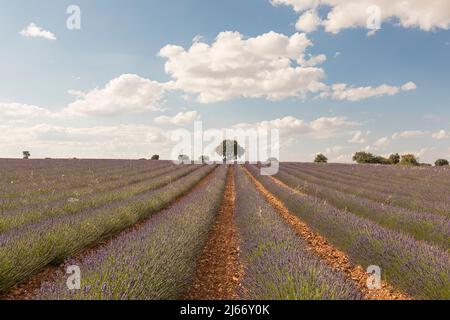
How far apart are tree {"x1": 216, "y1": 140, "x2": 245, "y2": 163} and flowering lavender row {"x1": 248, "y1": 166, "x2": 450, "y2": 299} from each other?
6282 centimetres

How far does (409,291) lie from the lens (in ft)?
12.3

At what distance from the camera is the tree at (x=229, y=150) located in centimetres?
6944

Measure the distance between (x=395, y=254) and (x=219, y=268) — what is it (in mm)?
2187

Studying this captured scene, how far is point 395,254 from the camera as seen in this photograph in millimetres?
4086

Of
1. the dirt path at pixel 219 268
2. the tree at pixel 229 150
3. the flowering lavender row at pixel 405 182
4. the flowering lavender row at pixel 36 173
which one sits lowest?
the dirt path at pixel 219 268

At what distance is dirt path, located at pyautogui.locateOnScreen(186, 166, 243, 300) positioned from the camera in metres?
3.71

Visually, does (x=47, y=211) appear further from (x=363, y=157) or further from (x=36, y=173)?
(x=363, y=157)

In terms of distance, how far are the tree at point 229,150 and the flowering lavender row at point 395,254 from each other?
62822 mm

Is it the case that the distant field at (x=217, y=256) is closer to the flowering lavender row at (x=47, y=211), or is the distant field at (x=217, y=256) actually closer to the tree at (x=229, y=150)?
the flowering lavender row at (x=47, y=211)

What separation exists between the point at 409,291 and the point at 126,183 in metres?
11.7

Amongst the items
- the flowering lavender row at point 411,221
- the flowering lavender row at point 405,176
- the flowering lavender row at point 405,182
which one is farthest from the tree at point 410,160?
the flowering lavender row at point 411,221
